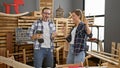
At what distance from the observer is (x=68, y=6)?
7.43m

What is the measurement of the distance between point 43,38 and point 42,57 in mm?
367

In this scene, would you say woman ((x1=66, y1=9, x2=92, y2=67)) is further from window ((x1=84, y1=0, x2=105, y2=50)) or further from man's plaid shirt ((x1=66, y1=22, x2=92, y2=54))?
window ((x1=84, y1=0, x2=105, y2=50))

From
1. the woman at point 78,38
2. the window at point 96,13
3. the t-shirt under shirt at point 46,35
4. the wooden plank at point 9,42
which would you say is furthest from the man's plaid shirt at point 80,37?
the wooden plank at point 9,42

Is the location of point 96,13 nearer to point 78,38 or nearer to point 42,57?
point 42,57

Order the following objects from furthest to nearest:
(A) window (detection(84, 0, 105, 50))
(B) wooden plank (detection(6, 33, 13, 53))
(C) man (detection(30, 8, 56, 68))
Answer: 1. (A) window (detection(84, 0, 105, 50))
2. (B) wooden plank (detection(6, 33, 13, 53))
3. (C) man (detection(30, 8, 56, 68))

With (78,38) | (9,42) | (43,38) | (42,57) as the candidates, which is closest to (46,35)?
(43,38)

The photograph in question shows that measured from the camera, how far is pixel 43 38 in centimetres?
427

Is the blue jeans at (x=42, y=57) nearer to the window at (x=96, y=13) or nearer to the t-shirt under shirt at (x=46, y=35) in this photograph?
the t-shirt under shirt at (x=46, y=35)

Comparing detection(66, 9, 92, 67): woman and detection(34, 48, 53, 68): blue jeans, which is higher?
detection(66, 9, 92, 67): woman

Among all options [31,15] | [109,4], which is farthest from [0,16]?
[109,4]

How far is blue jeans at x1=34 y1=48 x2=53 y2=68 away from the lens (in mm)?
4289

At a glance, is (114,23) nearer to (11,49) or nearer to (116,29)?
(116,29)

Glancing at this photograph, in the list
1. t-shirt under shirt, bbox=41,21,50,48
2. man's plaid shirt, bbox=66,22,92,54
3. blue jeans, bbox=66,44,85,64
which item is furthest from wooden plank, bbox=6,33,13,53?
man's plaid shirt, bbox=66,22,92,54

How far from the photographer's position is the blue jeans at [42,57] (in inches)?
169
